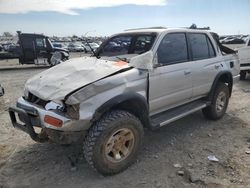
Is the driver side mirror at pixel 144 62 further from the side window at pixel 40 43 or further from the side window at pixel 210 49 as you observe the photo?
the side window at pixel 40 43

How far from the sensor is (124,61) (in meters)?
4.43

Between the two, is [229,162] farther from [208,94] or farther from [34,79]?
[34,79]

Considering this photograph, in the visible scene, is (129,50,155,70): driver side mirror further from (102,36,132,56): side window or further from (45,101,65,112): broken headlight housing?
(45,101,65,112): broken headlight housing

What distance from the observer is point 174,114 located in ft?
16.0

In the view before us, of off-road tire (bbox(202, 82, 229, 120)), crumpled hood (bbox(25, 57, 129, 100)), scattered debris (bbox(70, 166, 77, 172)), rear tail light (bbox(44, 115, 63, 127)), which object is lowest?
scattered debris (bbox(70, 166, 77, 172))

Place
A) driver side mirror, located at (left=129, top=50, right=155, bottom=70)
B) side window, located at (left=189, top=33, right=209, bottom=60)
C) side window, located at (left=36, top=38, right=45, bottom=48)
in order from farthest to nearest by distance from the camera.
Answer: side window, located at (left=36, top=38, right=45, bottom=48) < side window, located at (left=189, top=33, right=209, bottom=60) < driver side mirror, located at (left=129, top=50, right=155, bottom=70)

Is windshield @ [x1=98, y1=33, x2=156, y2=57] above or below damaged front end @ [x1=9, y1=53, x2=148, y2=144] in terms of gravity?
above

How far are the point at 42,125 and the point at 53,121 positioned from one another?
255 millimetres

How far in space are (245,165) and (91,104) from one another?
7.83 feet

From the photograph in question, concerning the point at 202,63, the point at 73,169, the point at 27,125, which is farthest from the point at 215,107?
the point at 27,125

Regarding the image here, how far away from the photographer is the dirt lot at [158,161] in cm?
378

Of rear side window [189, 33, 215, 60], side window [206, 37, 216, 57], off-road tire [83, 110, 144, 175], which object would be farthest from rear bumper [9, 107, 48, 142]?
side window [206, 37, 216, 57]

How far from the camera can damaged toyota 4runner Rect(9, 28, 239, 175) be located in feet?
11.8

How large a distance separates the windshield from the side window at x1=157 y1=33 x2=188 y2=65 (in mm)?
209
